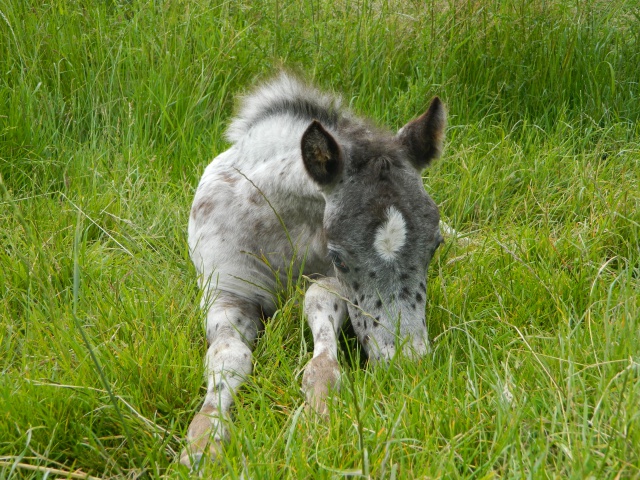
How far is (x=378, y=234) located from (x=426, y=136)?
0.70 m

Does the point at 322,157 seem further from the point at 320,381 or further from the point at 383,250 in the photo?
the point at 320,381

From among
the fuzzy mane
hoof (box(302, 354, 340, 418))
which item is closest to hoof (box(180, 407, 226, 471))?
hoof (box(302, 354, 340, 418))

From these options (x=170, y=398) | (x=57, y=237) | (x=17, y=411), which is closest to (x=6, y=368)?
(x=17, y=411)

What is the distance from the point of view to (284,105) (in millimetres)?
Answer: 4371

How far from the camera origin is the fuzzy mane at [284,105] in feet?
13.8

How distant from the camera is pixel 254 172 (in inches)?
165

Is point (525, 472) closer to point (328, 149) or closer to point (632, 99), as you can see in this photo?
point (328, 149)

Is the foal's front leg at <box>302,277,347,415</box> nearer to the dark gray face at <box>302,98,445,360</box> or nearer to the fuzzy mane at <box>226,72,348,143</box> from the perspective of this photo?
the dark gray face at <box>302,98,445,360</box>

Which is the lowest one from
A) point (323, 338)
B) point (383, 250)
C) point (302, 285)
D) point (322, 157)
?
point (302, 285)

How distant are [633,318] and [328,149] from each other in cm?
145

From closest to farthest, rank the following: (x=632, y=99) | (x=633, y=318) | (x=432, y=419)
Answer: (x=432, y=419) → (x=633, y=318) → (x=632, y=99)

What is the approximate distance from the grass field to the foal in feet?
0.39

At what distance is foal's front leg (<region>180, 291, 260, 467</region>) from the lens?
273 centimetres

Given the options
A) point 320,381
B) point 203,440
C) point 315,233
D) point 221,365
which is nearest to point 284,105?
point 315,233
